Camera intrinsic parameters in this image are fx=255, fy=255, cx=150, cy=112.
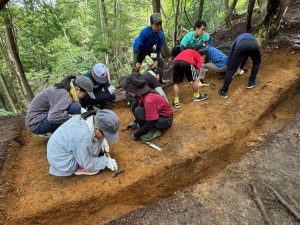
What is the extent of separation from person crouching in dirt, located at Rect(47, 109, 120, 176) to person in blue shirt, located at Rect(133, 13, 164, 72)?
3.29 metres

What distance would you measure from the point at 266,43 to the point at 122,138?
5.29 metres

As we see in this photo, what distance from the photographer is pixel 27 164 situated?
4.32m

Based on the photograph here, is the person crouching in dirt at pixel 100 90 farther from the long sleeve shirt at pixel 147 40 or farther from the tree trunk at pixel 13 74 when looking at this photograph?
the tree trunk at pixel 13 74

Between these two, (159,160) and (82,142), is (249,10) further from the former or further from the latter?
(82,142)

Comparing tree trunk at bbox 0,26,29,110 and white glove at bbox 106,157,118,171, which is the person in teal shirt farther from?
tree trunk at bbox 0,26,29,110

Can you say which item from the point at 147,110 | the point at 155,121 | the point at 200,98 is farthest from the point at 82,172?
the point at 200,98

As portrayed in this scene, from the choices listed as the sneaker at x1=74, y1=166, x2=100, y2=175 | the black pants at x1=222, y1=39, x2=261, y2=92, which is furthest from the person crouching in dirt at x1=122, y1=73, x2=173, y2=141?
the black pants at x1=222, y1=39, x2=261, y2=92

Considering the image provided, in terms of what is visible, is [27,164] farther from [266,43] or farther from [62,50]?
[62,50]

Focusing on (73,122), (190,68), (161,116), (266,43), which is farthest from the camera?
(266,43)

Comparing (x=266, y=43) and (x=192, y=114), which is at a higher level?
(x=266, y=43)

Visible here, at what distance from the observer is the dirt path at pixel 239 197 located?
346 centimetres

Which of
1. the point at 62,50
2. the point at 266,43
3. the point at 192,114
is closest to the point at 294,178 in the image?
the point at 192,114

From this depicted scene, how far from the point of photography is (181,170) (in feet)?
14.2

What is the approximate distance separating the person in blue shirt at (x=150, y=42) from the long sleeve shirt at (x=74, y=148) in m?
3.39
